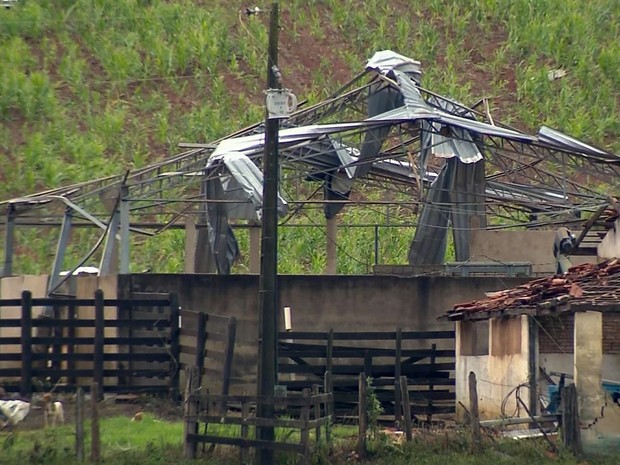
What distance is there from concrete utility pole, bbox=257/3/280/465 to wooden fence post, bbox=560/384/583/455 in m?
4.25

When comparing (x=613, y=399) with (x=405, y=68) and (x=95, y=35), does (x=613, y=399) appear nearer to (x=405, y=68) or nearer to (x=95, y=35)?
(x=405, y=68)

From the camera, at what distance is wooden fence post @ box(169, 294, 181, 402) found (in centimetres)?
2392

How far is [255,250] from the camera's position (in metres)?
33.8

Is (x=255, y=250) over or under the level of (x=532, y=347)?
over

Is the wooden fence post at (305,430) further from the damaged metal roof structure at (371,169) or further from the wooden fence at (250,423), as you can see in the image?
the damaged metal roof structure at (371,169)

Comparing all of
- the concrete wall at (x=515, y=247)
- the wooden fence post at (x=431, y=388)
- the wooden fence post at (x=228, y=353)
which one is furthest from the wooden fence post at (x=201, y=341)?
the concrete wall at (x=515, y=247)

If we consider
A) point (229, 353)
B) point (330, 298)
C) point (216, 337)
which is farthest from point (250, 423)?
point (330, 298)

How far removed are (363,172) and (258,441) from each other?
41.2 feet

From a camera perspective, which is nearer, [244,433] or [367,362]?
[244,433]

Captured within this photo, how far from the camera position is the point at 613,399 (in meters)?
19.5

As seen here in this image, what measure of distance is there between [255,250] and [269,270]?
49.8ft

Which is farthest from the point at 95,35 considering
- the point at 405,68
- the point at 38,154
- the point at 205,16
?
the point at 405,68

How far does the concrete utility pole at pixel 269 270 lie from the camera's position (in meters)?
18.7

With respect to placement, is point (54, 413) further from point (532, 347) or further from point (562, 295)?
point (562, 295)
